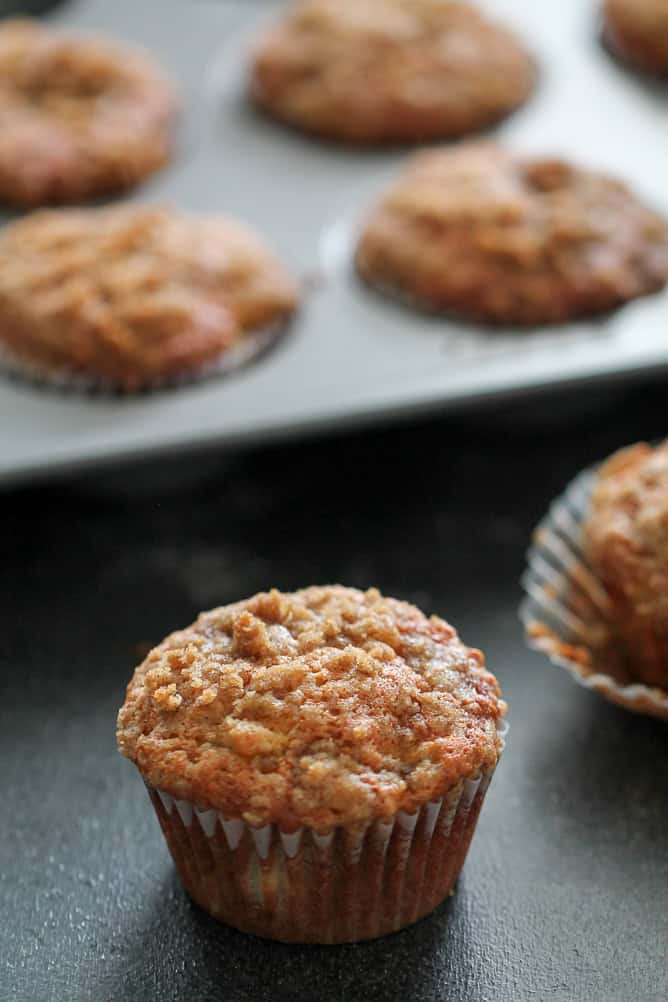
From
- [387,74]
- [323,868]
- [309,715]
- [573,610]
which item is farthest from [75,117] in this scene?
[323,868]

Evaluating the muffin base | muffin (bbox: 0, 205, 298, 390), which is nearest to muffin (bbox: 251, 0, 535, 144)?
muffin (bbox: 0, 205, 298, 390)

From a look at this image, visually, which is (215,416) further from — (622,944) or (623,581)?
(622,944)

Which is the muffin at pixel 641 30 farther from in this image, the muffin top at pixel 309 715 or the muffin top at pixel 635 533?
the muffin top at pixel 309 715

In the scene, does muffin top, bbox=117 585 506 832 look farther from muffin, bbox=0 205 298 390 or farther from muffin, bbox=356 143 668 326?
muffin, bbox=356 143 668 326

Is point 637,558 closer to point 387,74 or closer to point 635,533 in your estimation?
point 635,533

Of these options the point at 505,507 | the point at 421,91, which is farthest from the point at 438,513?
the point at 421,91

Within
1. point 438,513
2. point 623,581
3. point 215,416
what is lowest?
point 438,513
